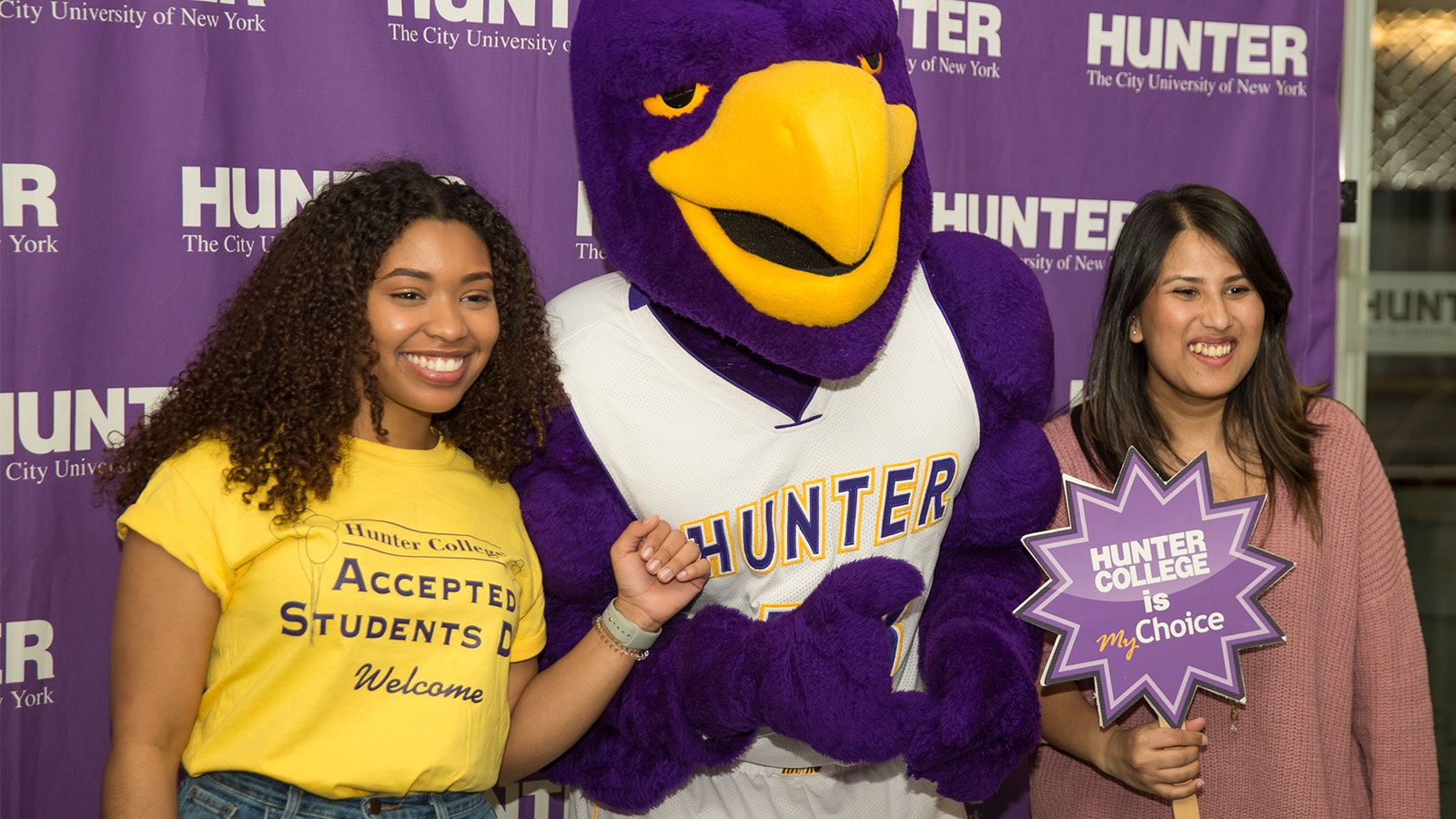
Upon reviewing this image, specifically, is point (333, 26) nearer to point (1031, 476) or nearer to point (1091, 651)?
point (1031, 476)

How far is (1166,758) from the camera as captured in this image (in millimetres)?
2037

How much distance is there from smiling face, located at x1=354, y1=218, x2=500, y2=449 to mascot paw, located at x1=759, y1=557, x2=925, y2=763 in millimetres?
569

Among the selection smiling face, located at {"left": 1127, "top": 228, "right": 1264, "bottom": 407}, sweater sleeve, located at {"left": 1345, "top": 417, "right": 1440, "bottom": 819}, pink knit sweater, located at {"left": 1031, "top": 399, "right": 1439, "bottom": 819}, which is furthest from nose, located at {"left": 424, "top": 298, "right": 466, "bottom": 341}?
sweater sleeve, located at {"left": 1345, "top": 417, "right": 1440, "bottom": 819}

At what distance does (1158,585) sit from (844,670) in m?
0.55

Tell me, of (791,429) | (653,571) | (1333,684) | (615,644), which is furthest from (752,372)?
(1333,684)

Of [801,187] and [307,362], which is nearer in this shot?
[801,187]

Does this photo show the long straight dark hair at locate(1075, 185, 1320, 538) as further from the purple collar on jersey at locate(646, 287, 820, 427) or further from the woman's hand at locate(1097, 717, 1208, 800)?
the purple collar on jersey at locate(646, 287, 820, 427)

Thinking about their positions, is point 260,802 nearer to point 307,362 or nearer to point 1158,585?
point 307,362

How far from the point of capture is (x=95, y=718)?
8.06 ft

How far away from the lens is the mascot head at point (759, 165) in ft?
5.48

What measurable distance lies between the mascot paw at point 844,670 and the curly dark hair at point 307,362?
496 mm

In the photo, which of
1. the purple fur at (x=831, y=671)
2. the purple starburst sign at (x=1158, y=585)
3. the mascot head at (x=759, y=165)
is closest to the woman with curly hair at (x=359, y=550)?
the purple fur at (x=831, y=671)

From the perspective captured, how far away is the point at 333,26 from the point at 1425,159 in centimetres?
383

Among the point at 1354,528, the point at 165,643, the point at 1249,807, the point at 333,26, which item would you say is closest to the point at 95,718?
the point at 165,643
